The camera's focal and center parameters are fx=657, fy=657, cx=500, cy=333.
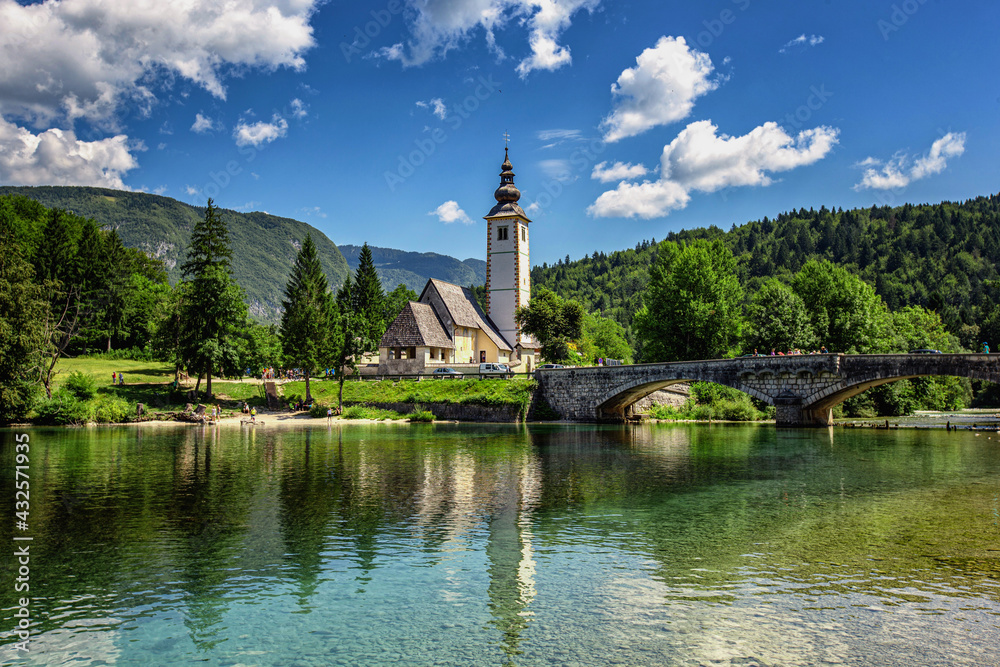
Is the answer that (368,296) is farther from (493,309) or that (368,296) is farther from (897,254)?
(897,254)

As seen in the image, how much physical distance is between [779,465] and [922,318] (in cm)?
6283

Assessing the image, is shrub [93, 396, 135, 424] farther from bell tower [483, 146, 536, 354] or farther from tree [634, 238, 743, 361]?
tree [634, 238, 743, 361]

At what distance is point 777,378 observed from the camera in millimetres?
43844

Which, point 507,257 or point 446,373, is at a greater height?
point 507,257

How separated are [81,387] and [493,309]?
40382 mm

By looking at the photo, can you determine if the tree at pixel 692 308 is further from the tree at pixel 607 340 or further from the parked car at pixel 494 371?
the tree at pixel 607 340

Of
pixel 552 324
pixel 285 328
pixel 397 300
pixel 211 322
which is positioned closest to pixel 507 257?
pixel 552 324

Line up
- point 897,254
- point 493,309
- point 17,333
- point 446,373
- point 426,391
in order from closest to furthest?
1. point 17,333
2. point 426,391
3. point 446,373
4. point 493,309
5. point 897,254

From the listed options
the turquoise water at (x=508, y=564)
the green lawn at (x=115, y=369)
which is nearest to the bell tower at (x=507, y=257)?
the green lawn at (x=115, y=369)

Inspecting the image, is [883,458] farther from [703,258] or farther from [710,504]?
[703,258]

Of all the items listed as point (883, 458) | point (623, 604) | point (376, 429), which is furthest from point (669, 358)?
point (623, 604)

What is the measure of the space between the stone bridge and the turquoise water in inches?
526

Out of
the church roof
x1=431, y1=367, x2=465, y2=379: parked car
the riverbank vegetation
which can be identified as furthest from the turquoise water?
the church roof

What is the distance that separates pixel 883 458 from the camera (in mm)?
27969
